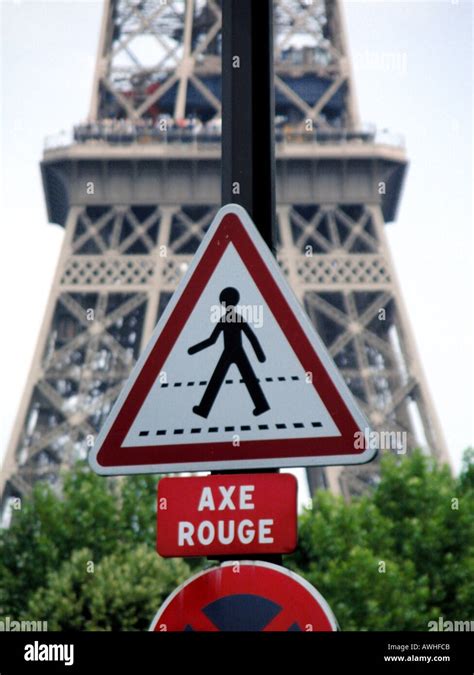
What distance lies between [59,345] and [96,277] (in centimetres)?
225

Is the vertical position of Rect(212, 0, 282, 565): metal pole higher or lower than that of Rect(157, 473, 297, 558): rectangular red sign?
higher

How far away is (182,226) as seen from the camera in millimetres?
40500

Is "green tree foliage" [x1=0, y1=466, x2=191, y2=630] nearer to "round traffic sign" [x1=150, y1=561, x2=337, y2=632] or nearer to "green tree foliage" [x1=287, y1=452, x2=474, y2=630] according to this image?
"green tree foliage" [x1=287, y1=452, x2=474, y2=630]

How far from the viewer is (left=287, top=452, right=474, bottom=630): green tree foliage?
25.7m

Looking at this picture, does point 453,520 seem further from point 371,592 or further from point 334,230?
point 334,230

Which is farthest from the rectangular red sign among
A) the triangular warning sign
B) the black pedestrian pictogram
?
the black pedestrian pictogram

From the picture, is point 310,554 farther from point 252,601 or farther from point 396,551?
point 252,601

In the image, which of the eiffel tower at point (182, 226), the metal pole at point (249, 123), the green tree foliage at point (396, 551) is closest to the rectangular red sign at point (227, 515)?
the metal pole at point (249, 123)

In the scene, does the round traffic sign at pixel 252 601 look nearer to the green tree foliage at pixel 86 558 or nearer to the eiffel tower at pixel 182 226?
the green tree foliage at pixel 86 558

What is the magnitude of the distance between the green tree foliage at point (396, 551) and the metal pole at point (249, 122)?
21.7 meters

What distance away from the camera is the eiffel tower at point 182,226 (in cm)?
3612

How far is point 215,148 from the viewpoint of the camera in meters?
38.9

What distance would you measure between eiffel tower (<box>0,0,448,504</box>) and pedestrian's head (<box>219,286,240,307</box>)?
103 ft

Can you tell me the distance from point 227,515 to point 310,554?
24329mm
